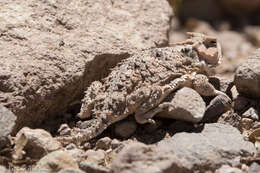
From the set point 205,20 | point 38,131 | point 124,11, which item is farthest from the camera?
point 205,20

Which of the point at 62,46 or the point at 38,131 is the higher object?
the point at 62,46

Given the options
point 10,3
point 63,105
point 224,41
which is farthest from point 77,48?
point 224,41

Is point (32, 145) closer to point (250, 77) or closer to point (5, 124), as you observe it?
point (5, 124)

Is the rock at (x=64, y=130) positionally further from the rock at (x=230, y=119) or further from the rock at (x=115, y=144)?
the rock at (x=230, y=119)

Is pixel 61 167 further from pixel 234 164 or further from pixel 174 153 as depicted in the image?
pixel 234 164

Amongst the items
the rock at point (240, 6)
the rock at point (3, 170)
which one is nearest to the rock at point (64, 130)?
the rock at point (3, 170)

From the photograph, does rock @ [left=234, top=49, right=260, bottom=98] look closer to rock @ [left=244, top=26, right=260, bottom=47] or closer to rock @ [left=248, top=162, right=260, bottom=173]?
rock @ [left=248, top=162, right=260, bottom=173]

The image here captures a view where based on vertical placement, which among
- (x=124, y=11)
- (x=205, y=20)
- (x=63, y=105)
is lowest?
(x=205, y=20)
